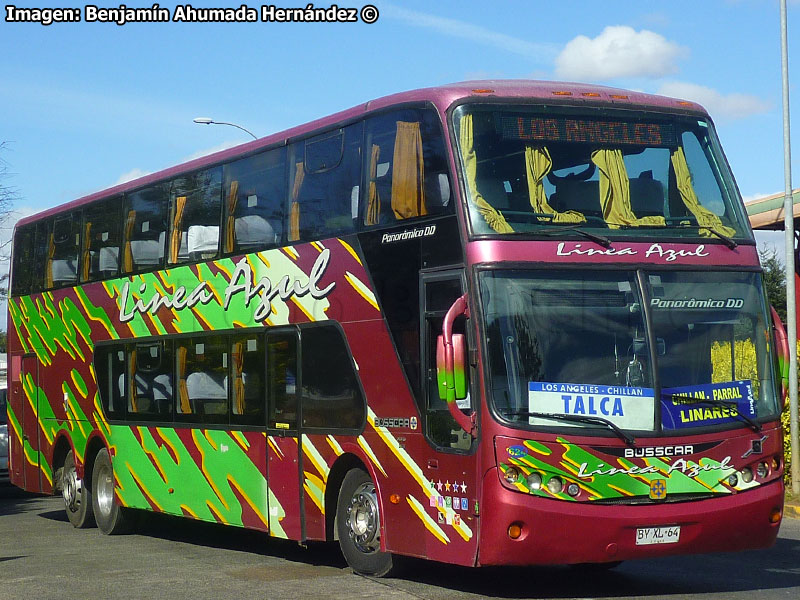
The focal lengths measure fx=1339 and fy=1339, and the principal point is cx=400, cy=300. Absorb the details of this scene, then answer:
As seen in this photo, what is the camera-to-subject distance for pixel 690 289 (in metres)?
10.8

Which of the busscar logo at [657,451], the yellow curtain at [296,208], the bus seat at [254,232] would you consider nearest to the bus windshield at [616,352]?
the busscar logo at [657,451]

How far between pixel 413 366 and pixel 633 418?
205 cm

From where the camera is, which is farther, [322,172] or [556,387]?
[322,172]

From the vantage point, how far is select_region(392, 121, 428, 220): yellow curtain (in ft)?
37.4

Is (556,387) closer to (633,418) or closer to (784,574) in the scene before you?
(633,418)

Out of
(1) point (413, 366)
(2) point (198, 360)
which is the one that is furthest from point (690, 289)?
(2) point (198, 360)

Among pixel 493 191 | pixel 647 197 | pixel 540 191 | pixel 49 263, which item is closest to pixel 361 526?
pixel 493 191

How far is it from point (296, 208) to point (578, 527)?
4.91 meters

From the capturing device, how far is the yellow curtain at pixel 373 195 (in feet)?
39.8

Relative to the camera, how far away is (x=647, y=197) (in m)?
11.1

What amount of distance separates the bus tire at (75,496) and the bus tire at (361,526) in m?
6.74

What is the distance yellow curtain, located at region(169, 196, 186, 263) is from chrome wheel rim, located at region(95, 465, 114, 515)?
339cm

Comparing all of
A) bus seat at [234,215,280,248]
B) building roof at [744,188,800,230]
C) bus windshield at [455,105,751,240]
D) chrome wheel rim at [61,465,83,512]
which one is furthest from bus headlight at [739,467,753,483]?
building roof at [744,188,800,230]

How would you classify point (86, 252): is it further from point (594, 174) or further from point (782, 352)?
point (782, 352)
